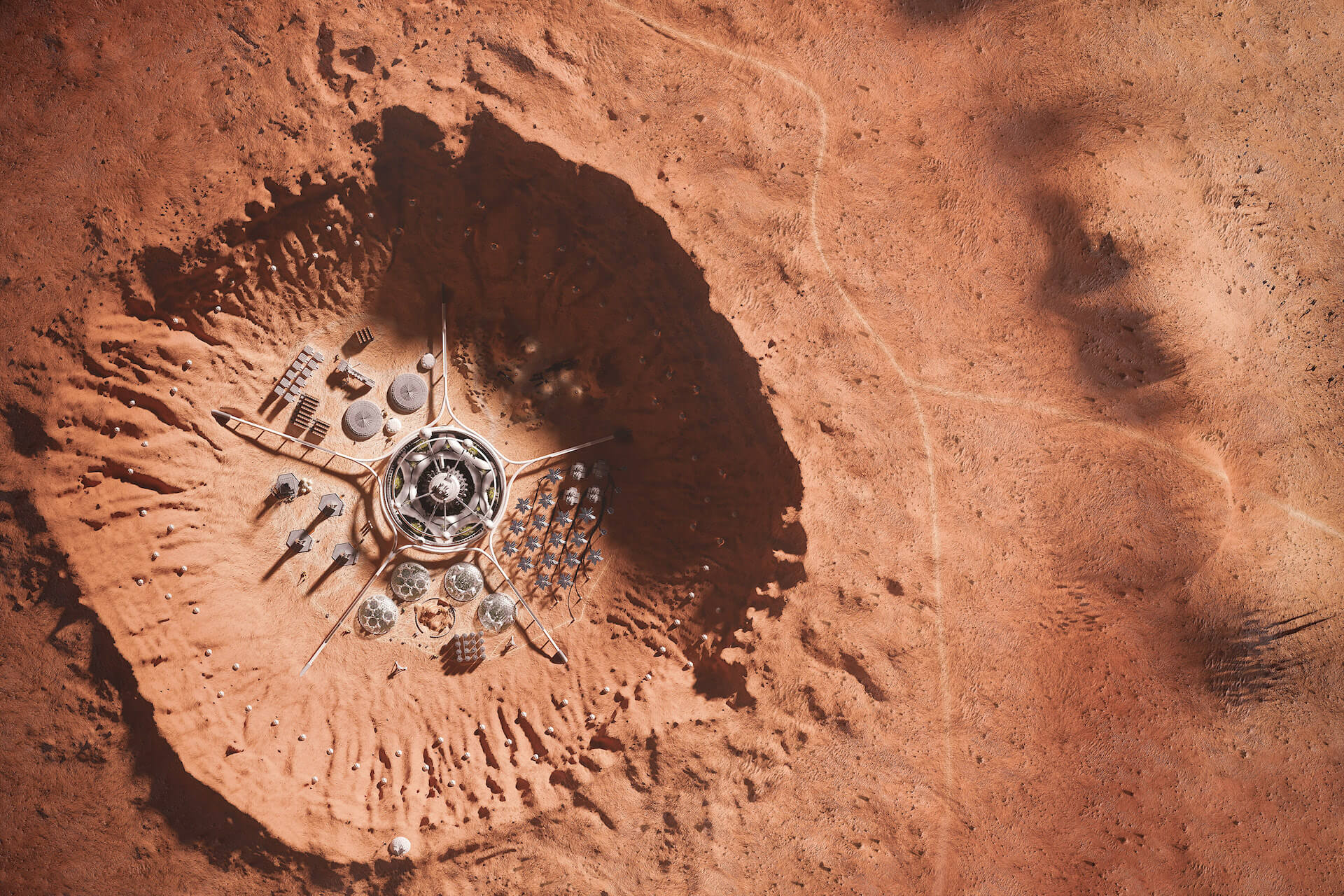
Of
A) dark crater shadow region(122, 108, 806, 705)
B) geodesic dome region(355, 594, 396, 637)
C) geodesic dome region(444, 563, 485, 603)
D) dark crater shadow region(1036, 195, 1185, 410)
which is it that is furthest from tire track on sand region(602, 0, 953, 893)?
geodesic dome region(355, 594, 396, 637)

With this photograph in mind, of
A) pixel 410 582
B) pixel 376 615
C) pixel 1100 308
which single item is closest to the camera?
pixel 1100 308

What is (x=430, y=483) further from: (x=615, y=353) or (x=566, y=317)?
(x=615, y=353)

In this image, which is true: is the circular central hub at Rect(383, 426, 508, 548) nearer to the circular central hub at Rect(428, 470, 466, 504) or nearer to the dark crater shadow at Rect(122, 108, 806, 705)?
the circular central hub at Rect(428, 470, 466, 504)

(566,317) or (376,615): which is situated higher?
(566,317)

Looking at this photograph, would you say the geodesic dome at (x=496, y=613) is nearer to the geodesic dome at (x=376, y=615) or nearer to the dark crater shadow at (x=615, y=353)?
the dark crater shadow at (x=615, y=353)

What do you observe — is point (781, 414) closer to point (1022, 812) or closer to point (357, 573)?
point (1022, 812)

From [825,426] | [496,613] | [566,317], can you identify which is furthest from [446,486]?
[825,426]
